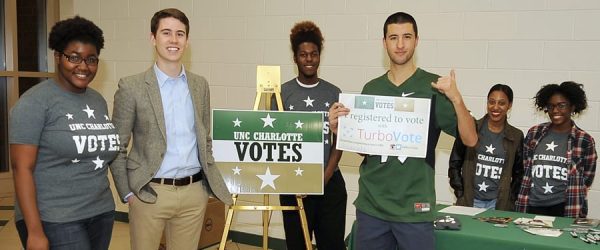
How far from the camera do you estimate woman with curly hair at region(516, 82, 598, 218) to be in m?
3.56

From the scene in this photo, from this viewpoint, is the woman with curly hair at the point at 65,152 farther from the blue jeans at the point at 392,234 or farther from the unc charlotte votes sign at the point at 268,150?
the blue jeans at the point at 392,234

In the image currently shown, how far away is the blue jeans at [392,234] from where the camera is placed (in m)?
2.66

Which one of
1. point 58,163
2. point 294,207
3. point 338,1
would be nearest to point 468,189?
point 294,207

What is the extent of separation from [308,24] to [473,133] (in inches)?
58.7

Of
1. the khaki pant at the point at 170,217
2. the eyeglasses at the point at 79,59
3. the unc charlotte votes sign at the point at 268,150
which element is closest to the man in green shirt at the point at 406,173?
the unc charlotte votes sign at the point at 268,150

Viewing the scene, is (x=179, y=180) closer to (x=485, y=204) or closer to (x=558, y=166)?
(x=485, y=204)

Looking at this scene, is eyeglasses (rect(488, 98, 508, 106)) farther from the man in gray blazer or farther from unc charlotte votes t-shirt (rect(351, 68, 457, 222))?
the man in gray blazer

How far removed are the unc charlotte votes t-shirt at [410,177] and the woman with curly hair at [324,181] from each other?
78cm

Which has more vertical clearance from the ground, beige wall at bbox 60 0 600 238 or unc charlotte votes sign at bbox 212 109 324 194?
beige wall at bbox 60 0 600 238

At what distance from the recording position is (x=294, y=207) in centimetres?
346

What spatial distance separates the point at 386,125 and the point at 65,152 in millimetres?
1461

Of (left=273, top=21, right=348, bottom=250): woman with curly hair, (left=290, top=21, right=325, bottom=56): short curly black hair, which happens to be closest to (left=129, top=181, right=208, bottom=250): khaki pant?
(left=273, top=21, right=348, bottom=250): woman with curly hair

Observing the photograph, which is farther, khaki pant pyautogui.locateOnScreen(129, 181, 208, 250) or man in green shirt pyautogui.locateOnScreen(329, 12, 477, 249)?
khaki pant pyautogui.locateOnScreen(129, 181, 208, 250)

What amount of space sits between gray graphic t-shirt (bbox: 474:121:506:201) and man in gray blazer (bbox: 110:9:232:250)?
1854 mm
